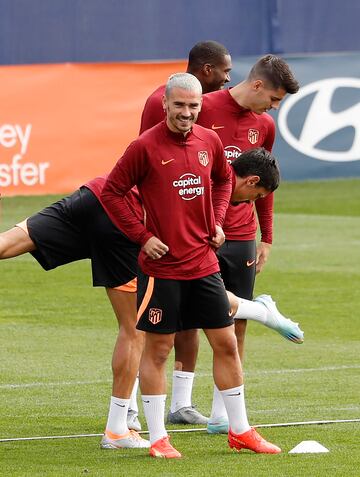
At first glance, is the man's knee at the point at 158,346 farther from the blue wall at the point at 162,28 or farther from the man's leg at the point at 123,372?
the blue wall at the point at 162,28

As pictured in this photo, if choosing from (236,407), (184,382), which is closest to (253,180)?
(236,407)

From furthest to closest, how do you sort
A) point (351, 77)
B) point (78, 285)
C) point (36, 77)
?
point (351, 77) → point (36, 77) → point (78, 285)

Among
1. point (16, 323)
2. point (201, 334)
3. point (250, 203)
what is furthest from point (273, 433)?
point (16, 323)

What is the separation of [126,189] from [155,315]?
68 cm

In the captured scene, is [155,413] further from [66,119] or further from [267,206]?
[66,119]

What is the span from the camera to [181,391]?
29.7 ft

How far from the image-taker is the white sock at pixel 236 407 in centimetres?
790

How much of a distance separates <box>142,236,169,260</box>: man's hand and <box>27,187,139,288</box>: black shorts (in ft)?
2.28

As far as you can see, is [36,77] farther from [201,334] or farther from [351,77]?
[201,334]

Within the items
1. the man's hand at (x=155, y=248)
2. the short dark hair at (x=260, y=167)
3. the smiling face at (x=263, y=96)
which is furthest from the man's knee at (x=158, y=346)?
the smiling face at (x=263, y=96)

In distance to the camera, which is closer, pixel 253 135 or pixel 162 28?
pixel 253 135

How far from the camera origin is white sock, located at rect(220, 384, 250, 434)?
7.90 metres

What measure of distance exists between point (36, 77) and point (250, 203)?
42.1ft

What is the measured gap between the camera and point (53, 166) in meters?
21.3
